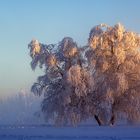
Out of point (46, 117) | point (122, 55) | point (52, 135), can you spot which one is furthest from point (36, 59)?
point (52, 135)

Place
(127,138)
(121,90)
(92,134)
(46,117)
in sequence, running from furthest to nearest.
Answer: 1. (46,117)
2. (121,90)
3. (92,134)
4. (127,138)

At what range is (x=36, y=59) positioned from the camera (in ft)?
120

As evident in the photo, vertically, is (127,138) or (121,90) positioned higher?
(121,90)

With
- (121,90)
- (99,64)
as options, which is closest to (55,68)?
(99,64)

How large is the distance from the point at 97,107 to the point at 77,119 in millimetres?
1933

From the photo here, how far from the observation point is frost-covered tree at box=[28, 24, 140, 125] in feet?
112

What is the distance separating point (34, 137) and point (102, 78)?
1379 cm

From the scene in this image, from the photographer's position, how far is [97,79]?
34.8m

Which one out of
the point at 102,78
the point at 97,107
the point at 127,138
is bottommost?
the point at 127,138

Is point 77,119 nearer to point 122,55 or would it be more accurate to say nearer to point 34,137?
A: point 122,55

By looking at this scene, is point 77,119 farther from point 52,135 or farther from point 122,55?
point 52,135

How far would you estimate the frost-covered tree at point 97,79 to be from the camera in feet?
112

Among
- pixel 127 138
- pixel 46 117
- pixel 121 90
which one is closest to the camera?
pixel 127 138

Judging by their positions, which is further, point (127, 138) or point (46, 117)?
point (46, 117)
